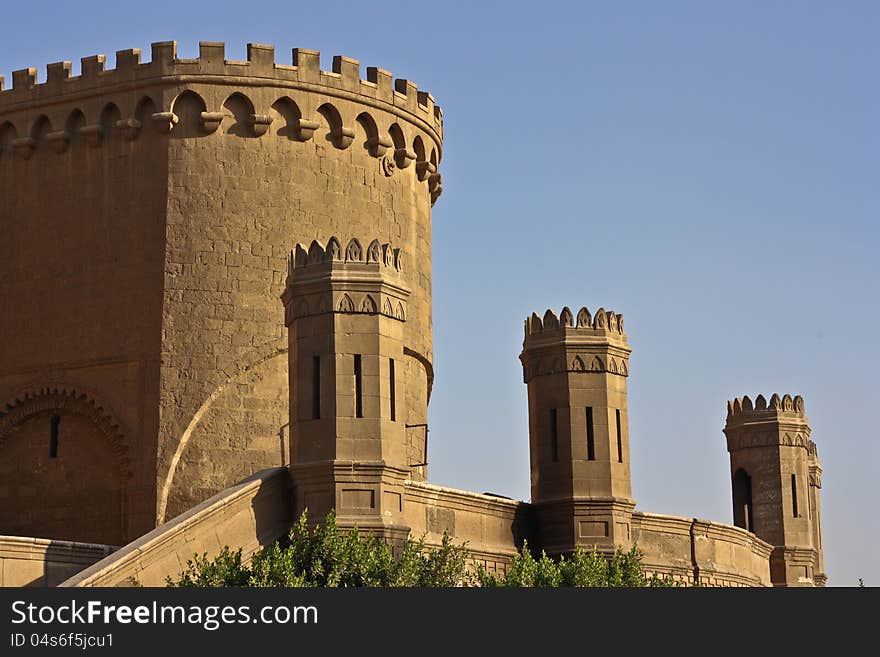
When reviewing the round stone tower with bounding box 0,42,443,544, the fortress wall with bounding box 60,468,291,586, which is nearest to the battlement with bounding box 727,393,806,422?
the round stone tower with bounding box 0,42,443,544

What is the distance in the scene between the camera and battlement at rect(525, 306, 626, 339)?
30609mm

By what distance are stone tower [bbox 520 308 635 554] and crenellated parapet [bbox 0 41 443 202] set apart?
719 centimetres

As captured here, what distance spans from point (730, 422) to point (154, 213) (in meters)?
14.1

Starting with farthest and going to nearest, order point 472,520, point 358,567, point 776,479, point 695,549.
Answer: point 776,479 < point 695,549 < point 472,520 < point 358,567

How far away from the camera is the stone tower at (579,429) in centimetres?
2981

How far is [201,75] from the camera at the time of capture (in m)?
34.4

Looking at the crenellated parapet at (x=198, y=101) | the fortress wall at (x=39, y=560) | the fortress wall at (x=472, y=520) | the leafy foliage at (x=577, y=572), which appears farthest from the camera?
the crenellated parapet at (x=198, y=101)

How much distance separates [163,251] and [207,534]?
389 inches

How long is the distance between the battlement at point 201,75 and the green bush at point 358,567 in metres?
11.4

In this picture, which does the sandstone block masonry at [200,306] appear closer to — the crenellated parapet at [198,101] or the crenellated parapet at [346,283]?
the crenellated parapet at [198,101]

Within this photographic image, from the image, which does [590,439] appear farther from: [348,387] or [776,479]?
[776,479]

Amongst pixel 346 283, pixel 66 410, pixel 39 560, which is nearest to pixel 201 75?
pixel 66 410

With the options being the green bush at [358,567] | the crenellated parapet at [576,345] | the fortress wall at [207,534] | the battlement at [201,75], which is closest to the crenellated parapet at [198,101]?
the battlement at [201,75]

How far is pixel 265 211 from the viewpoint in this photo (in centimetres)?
3456
